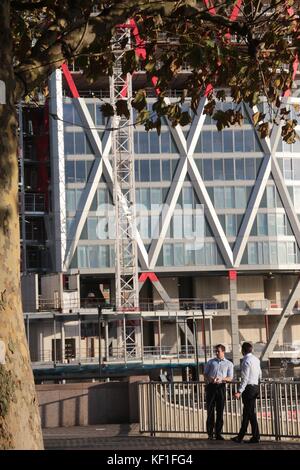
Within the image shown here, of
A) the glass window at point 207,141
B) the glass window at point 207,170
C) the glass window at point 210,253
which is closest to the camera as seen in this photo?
the glass window at point 210,253

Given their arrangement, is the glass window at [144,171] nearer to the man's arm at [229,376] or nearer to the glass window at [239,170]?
the glass window at [239,170]

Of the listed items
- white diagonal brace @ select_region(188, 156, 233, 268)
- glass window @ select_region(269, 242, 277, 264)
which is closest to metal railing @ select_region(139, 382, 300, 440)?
white diagonal brace @ select_region(188, 156, 233, 268)

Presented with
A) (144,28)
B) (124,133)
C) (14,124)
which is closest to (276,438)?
(144,28)

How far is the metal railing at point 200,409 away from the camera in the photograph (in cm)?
1741

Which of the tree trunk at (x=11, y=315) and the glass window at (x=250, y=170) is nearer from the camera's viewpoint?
the tree trunk at (x=11, y=315)

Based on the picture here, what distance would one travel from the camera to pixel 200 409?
19266 millimetres

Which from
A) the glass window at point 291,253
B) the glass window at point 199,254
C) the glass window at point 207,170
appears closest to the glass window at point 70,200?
the glass window at point 199,254

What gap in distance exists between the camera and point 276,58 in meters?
15.5

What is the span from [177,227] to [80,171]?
35.0 feet

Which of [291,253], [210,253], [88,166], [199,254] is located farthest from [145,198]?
[291,253]

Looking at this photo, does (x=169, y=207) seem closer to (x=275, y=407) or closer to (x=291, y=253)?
(x=291, y=253)

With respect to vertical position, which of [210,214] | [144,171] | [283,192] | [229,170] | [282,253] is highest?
[144,171]

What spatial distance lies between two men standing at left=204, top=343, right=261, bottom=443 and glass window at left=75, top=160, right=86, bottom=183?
75.8m

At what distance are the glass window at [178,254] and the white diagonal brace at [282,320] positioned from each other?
11.6 meters
